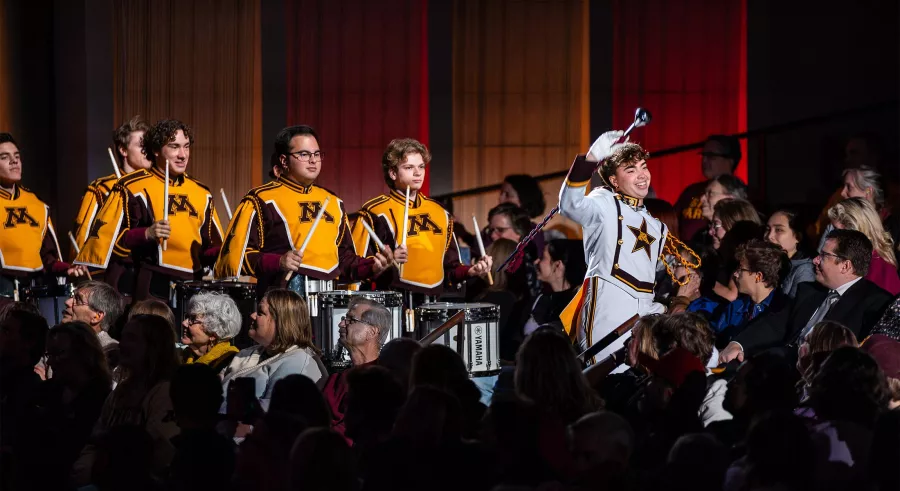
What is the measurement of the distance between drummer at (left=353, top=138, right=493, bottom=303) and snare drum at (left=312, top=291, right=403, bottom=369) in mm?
626

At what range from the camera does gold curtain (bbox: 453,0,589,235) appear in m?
10.6

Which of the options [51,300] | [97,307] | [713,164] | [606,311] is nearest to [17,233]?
[51,300]

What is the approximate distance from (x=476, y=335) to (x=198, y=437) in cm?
243

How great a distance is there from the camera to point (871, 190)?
727cm

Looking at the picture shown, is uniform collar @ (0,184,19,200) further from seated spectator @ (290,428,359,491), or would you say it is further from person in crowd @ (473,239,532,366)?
seated spectator @ (290,428,359,491)

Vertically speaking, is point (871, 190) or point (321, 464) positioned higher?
point (871, 190)

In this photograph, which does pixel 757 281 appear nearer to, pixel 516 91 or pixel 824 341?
pixel 824 341

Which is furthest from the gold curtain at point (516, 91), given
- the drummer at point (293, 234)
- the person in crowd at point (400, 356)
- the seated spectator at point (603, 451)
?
the seated spectator at point (603, 451)

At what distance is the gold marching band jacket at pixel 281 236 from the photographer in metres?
6.85

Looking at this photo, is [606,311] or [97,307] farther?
[97,307]

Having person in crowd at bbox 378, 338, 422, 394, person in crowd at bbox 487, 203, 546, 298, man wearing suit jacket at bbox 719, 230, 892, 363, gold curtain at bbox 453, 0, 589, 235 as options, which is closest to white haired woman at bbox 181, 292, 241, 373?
person in crowd at bbox 378, 338, 422, 394

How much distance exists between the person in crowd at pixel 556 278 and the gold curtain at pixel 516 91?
112 inches

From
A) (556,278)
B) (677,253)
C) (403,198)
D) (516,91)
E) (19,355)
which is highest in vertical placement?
(516,91)

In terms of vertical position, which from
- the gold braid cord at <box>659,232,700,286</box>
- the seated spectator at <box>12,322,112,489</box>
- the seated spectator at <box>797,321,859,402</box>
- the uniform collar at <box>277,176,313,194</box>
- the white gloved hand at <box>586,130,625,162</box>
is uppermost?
the white gloved hand at <box>586,130,625,162</box>
